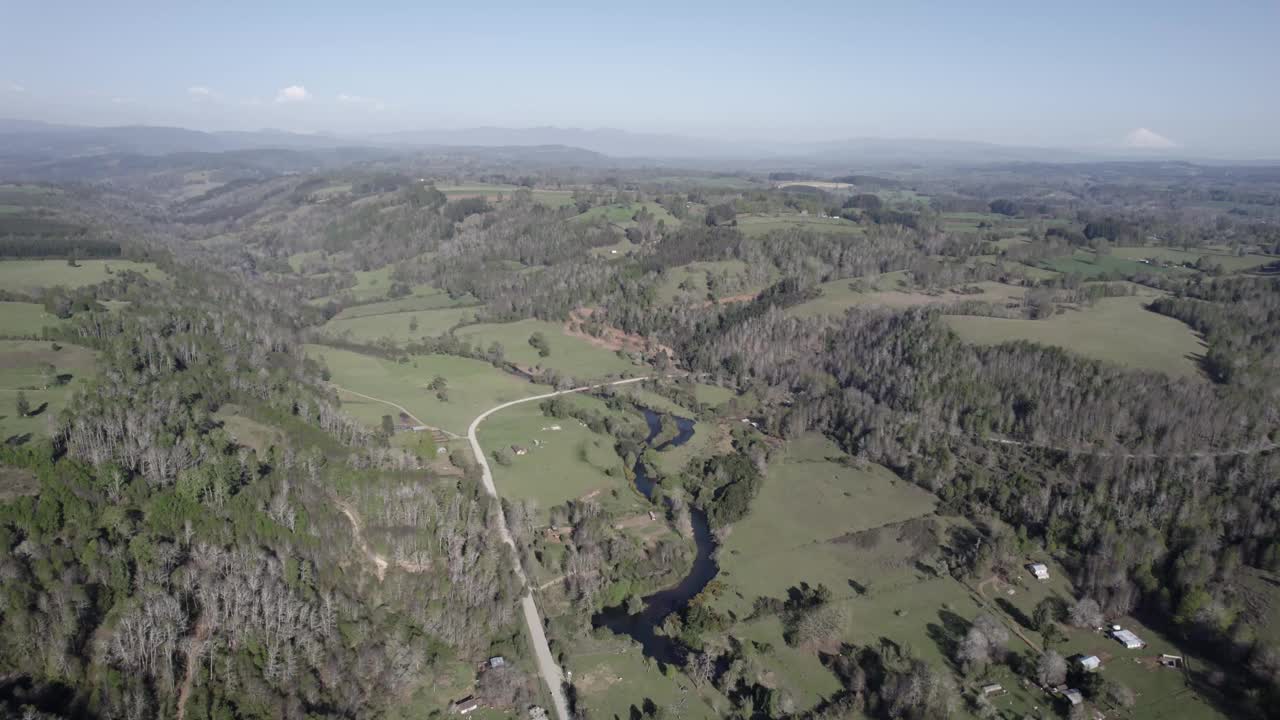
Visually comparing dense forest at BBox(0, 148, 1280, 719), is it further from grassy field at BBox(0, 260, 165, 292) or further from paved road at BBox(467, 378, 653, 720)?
grassy field at BBox(0, 260, 165, 292)

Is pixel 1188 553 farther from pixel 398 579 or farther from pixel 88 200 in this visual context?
pixel 88 200

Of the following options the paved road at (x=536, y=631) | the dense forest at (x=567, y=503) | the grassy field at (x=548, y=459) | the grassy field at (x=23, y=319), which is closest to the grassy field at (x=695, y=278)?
the dense forest at (x=567, y=503)

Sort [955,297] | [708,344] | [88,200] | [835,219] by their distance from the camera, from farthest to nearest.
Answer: [88,200] < [835,219] < [955,297] < [708,344]

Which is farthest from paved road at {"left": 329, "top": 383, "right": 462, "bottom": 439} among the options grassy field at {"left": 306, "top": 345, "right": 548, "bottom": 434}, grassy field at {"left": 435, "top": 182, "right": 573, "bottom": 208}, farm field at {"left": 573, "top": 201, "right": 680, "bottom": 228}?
grassy field at {"left": 435, "top": 182, "right": 573, "bottom": 208}

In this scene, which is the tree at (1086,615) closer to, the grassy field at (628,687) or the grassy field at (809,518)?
the grassy field at (809,518)

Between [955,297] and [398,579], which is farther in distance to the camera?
[955,297]

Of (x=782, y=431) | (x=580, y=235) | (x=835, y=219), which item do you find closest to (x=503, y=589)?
(x=782, y=431)

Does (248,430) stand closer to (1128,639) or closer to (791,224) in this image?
(1128,639)
